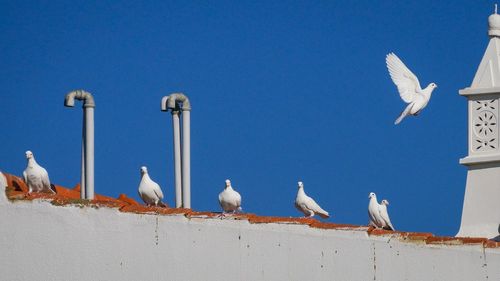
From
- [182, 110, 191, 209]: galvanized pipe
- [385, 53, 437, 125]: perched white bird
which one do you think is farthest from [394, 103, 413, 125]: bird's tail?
[182, 110, 191, 209]: galvanized pipe

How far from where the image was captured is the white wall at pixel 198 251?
65.8ft

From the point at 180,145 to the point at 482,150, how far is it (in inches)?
161

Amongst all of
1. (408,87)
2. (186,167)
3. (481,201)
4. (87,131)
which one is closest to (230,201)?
(186,167)

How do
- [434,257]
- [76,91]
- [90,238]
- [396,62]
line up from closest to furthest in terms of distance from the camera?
[434,257] < [90,238] < [76,91] < [396,62]

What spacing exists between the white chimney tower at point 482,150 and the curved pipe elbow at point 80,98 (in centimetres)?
498

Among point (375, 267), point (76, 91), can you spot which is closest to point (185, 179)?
point (76, 91)

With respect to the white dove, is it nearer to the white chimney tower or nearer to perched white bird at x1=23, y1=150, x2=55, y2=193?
the white chimney tower

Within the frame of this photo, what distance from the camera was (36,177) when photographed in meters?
22.4

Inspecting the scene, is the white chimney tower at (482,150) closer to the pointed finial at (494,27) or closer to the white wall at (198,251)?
the pointed finial at (494,27)

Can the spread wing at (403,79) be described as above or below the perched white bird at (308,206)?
above

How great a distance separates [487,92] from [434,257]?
400cm

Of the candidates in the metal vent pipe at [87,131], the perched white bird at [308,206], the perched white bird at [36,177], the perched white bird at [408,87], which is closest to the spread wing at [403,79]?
the perched white bird at [408,87]

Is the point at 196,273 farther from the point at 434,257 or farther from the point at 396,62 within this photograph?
the point at 396,62

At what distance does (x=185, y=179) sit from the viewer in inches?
922
